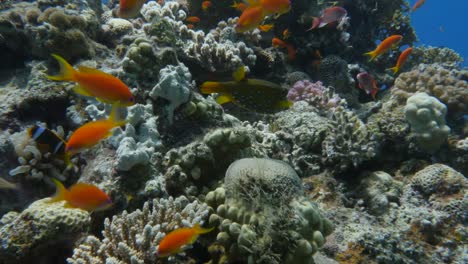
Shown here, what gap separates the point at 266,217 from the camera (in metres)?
2.78

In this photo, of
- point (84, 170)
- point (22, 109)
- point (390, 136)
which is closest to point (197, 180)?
point (84, 170)

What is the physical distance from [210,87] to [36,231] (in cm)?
215

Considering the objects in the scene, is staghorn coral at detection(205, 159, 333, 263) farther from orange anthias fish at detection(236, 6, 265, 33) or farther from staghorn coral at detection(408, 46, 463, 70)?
staghorn coral at detection(408, 46, 463, 70)

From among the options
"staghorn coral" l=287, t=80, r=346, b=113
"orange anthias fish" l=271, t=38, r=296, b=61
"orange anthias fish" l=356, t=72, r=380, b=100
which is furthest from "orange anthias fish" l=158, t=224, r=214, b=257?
"orange anthias fish" l=356, t=72, r=380, b=100

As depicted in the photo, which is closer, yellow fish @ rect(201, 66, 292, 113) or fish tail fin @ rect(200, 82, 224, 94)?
fish tail fin @ rect(200, 82, 224, 94)

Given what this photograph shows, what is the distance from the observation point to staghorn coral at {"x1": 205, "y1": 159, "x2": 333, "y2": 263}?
8.72 feet

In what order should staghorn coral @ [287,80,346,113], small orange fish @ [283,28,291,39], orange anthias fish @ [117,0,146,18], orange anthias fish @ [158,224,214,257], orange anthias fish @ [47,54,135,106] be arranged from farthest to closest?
1. small orange fish @ [283,28,291,39]
2. staghorn coral @ [287,80,346,113]
3. orange anthias fish @ [117,0,146,18]
4. orange anthias fish @ [47,54,135,106]
5. orange anthias fish @ [158,224,214,257]

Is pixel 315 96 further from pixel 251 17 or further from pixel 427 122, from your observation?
pixel 251 17

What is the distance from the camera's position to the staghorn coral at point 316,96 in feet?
19.6

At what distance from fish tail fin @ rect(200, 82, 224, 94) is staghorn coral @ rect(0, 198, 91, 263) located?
1.75m

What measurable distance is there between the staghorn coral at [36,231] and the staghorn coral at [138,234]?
8.8 inches

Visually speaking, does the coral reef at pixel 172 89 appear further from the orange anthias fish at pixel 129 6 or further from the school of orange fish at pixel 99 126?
the orange anthias fish at pixel 129 6

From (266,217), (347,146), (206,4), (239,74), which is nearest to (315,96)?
(347,146)

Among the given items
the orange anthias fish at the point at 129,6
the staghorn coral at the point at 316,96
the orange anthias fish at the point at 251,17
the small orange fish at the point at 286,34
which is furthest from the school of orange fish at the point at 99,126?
the small orange fish at the point at 286,34
